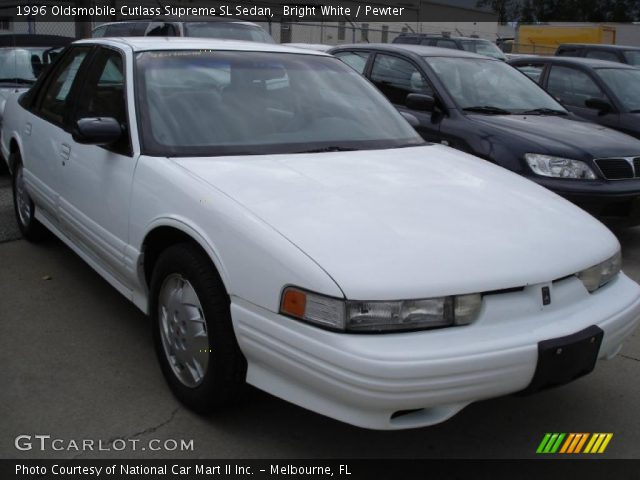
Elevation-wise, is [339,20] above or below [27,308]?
above

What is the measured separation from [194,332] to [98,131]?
113cm

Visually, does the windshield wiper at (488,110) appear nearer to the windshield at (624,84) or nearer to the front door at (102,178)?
the windshield at (624,84)

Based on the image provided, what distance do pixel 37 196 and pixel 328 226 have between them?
2868 millimetres

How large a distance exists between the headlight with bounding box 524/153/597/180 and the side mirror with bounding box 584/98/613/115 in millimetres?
2778

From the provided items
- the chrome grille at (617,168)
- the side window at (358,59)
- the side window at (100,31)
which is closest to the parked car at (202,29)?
the side window at (100,31)

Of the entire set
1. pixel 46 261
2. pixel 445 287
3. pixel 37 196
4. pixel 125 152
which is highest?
pixel 125 152

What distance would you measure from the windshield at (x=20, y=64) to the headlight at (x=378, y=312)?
22.7ft

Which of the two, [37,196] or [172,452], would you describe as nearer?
[172,452]

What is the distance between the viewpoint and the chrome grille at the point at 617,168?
5.45m

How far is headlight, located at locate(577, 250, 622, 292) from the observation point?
281cm

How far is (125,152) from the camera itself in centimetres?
342

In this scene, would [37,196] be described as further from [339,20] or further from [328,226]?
[339,20]

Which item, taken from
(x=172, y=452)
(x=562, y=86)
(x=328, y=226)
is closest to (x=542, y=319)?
(x=328, y=226)

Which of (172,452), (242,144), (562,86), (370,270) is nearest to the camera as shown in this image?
(370,270)
